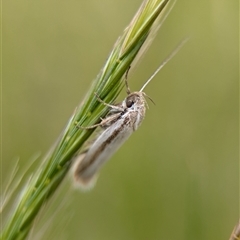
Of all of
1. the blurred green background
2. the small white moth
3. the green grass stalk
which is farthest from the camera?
the blurred green background

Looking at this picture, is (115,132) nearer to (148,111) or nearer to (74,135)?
(74,135)

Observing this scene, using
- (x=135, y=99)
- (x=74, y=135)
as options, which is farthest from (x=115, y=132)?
(x=74, y=135)

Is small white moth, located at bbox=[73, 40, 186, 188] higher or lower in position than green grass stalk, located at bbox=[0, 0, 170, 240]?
lower

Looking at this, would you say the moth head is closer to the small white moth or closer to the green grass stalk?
the small white moth

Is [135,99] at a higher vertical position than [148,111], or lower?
higher

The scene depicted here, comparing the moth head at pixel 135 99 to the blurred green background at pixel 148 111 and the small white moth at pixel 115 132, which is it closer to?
the small white moth at pixel 115 132

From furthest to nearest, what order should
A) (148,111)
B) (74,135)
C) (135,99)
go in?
(148,111), (135,99), (74,135)

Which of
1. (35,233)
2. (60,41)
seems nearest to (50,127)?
(60,41)

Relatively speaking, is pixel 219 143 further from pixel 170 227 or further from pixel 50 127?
pixel 50 127

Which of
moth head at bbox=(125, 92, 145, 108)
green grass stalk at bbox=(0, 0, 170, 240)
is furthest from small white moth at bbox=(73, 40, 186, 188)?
green grass stalk at bbox=(0, 0, 170, 240)

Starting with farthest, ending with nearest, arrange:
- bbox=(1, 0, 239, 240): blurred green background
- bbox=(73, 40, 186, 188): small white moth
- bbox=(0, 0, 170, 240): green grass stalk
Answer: bbox=(1, 0, 239, 240): blurred green background, bbox=(73, 40, 186, 188): small white moth, bbox=(0, 0, 170, 240): green grass stalk
